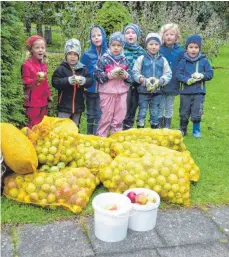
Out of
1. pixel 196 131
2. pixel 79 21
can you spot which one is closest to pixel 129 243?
pixel 196 131

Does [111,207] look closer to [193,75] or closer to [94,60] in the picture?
[94,60]

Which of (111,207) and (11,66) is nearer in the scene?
(111,207)

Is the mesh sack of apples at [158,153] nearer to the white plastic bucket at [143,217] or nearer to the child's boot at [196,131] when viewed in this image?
the white plastic bucket at [143,217]

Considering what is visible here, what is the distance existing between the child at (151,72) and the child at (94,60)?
558 millimetres

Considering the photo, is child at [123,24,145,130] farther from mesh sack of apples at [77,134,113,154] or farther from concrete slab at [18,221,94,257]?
concrete slab at [18,221,94,257]

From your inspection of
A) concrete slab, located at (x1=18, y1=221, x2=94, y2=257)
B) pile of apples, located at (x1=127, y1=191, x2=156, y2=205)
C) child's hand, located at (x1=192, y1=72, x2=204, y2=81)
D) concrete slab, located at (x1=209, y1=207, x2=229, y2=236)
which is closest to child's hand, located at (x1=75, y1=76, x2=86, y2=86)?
child's hand, located at (x1=192, y1=72, x2=204, y2=81)

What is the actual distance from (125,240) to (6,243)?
40.5 inches

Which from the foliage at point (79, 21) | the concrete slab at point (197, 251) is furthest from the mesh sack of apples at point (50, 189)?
the foliage at point (79, 21)

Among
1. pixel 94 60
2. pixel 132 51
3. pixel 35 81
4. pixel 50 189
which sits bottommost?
pixel 50 189

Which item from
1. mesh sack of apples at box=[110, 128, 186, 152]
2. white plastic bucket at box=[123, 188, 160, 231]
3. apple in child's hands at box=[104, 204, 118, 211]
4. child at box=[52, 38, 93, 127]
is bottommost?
white plastic bucket at box=[123, 188, 160, 231]

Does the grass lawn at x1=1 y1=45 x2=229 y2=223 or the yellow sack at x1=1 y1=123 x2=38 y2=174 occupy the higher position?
the yellow sack at x1=1 y1=123 x2=38 y2=174

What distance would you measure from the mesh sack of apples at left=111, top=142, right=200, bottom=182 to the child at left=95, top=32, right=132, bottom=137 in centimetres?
→ 89

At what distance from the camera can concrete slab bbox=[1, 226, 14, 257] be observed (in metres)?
3.25

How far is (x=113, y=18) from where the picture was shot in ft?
29.7
